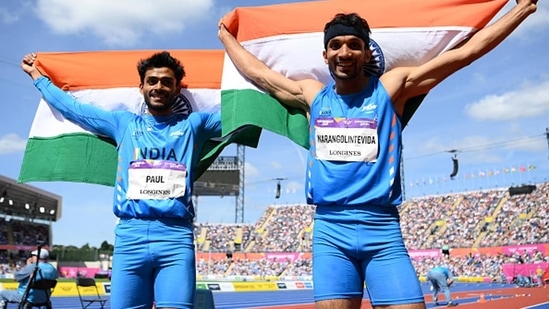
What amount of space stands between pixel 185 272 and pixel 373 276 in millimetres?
1110

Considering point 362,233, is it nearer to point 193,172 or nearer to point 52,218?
point 193,172

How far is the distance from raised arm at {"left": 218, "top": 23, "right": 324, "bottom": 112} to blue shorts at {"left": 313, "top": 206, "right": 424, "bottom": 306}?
765mm

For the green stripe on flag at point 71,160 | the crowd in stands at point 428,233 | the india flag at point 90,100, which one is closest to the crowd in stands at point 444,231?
the crowd in stands at point 428,233

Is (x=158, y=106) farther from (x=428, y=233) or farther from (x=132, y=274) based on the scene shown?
(x=428, y=233)

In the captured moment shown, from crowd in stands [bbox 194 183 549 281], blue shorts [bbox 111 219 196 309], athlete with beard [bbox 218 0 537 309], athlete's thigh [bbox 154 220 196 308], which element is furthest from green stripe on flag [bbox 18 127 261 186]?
crowd in stands [bbox 194 183 549 281]

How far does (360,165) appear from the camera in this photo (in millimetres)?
2646

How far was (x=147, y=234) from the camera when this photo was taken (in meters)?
3.07

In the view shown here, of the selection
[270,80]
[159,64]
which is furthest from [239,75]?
[159,64]

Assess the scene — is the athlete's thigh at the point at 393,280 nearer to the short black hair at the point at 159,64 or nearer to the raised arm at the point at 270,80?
the raised arm at the point at 270,80

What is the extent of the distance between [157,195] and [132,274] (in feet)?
1.60

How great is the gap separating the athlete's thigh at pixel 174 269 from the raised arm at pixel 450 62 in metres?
1.49

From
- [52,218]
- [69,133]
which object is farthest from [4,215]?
[69,133]

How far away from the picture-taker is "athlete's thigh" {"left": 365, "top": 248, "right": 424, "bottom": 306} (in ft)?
7.88

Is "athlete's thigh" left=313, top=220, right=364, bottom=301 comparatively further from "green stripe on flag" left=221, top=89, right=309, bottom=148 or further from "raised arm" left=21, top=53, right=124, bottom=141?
"raised arm" left=21, top=53, right=124, bottom=141
